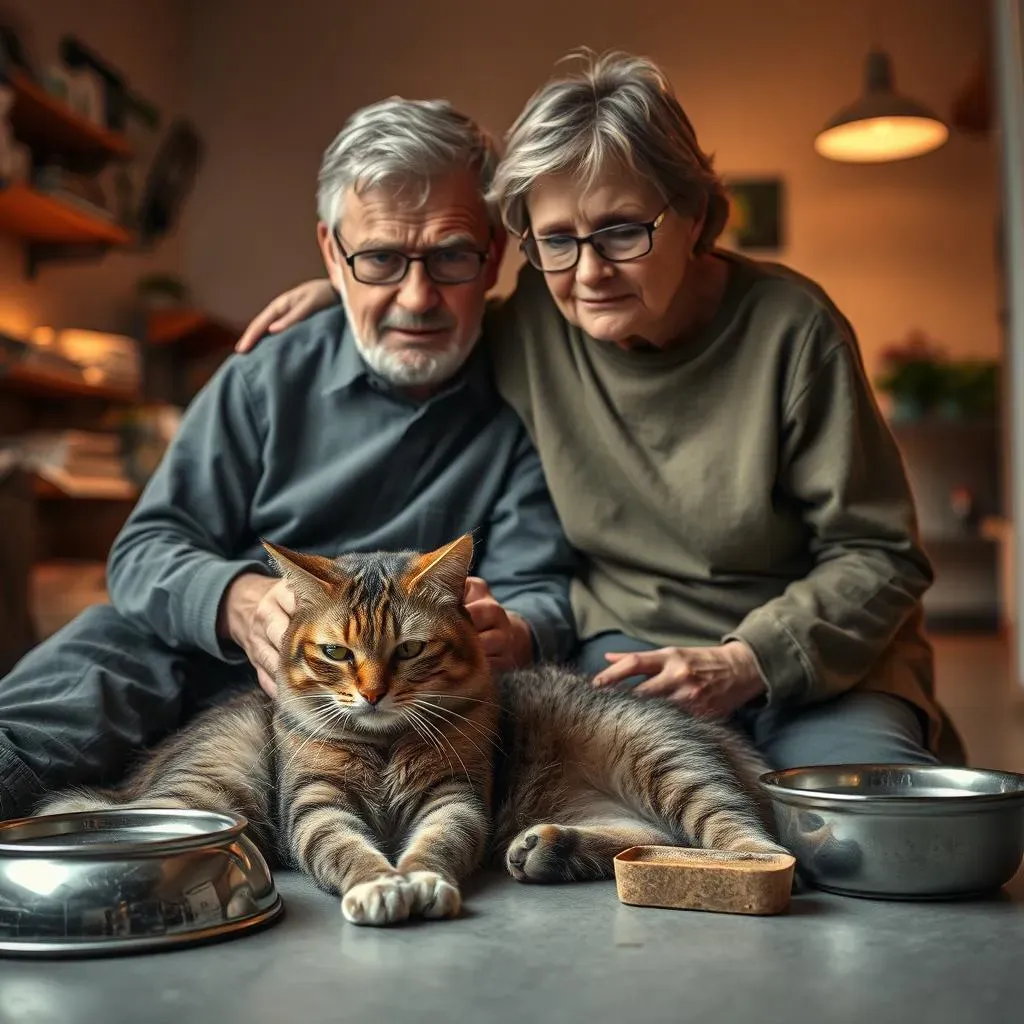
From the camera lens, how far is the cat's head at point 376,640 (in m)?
1.51

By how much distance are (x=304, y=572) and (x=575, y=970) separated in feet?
1.79

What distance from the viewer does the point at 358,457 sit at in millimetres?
2088

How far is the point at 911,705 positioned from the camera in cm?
202

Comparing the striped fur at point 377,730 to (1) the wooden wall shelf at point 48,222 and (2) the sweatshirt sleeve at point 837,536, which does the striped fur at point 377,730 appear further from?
(1) the wooden wall shelf at point 48,222

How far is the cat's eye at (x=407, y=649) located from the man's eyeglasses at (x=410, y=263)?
0.72 metres

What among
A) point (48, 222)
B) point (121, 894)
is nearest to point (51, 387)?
point (48, 222)

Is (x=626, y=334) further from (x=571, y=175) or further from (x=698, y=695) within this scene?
(x=698, y=695)

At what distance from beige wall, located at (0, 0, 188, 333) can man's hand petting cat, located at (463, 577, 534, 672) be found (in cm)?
333

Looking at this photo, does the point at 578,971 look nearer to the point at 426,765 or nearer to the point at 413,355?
the point at 426,765

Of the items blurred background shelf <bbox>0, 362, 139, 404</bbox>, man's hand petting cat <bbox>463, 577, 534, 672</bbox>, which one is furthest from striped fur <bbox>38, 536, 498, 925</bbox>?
blurred background shelf <bbox>0, 362, 139, 404</bbox>

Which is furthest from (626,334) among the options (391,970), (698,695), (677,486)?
(391,970)

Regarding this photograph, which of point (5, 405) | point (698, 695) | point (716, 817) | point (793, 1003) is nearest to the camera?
point (793, 1003)

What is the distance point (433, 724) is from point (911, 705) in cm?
83

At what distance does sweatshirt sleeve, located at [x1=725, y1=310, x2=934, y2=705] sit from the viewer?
186 cm
